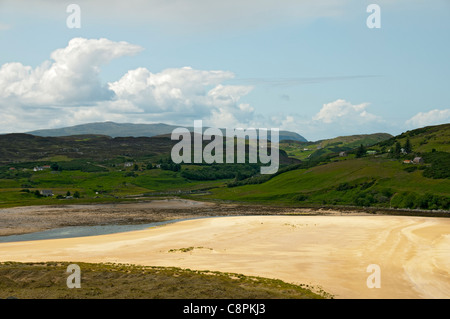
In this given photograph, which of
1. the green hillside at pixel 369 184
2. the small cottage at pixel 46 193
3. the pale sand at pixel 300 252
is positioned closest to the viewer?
the pale sand at pixel 300 252

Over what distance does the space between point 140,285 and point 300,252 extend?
2346 cm

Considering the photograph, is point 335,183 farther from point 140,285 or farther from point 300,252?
point 140,285

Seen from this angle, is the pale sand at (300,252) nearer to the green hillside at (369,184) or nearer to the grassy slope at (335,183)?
the green hillside at (369,184)

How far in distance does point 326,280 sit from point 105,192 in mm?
165011

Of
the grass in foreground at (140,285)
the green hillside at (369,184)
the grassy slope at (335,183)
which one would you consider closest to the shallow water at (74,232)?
the grass in foreground at (140,285)

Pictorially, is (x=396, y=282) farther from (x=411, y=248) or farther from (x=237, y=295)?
(x=411, y=248)

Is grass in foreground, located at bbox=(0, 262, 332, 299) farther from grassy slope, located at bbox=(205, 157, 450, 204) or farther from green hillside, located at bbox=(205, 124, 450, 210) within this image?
grassy slope, located at bbox=(205, 157, 450, 204)

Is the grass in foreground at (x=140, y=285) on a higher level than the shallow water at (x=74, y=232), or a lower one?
higher

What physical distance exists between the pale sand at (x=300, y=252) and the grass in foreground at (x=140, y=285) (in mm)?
3409

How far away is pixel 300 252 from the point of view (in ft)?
165

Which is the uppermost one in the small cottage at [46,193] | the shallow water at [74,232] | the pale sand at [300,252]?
the pale sand at [300,252]

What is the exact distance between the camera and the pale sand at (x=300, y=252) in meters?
35.4

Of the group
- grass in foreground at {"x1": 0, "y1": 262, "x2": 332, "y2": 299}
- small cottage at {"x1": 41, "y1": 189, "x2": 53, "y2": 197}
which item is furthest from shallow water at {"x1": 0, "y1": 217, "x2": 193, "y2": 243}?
small cottage at {"x1": 41, "y1": 189, "x2": 53, "y2": 197}
